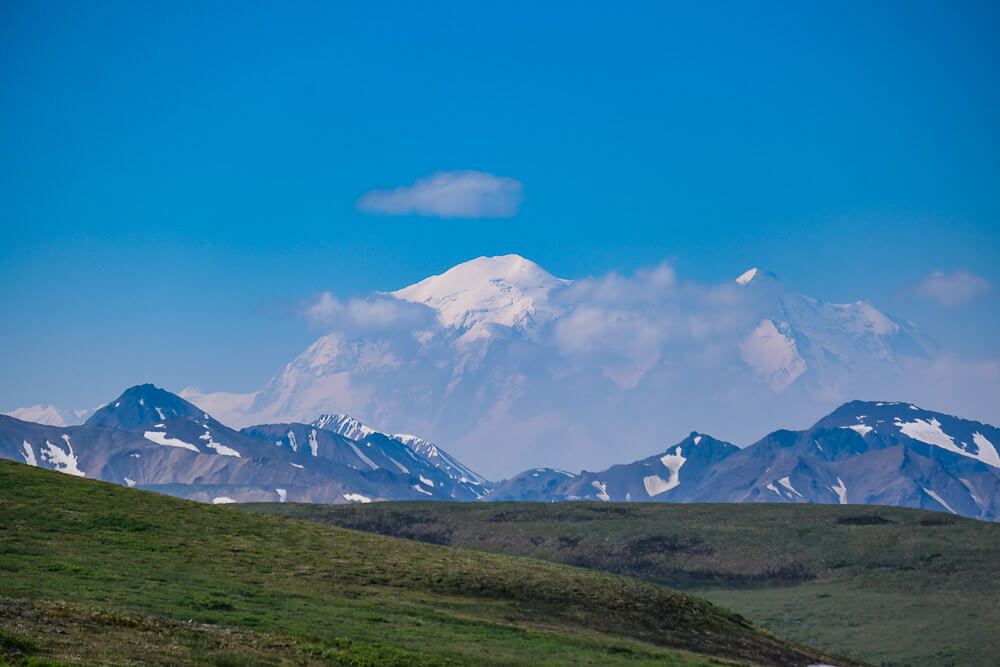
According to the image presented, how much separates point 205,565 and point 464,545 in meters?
79.8

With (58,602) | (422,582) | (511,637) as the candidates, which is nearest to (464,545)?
(422,582)

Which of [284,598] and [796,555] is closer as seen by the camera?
[284,598]

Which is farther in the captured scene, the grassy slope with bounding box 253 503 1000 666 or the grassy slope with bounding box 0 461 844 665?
the grassy slope with bounding box 253 503 1000 666

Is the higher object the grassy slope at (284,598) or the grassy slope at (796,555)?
the grassy slope at (796,555)

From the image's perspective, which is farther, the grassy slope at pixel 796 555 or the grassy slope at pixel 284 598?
the grassy slope at pixel 796 555

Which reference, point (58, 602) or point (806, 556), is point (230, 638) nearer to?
point (58, 602)

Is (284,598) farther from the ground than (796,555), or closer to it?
closer to it

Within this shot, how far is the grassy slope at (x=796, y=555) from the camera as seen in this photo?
86.4 metres

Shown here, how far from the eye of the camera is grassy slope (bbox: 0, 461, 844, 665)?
40.4 metres

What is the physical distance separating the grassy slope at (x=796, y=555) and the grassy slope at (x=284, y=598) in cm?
1990

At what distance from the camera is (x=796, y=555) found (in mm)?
127938

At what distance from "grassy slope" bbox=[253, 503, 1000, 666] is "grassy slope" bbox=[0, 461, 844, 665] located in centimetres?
1990

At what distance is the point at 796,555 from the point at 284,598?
84761 mm

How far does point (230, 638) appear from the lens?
135 feet
